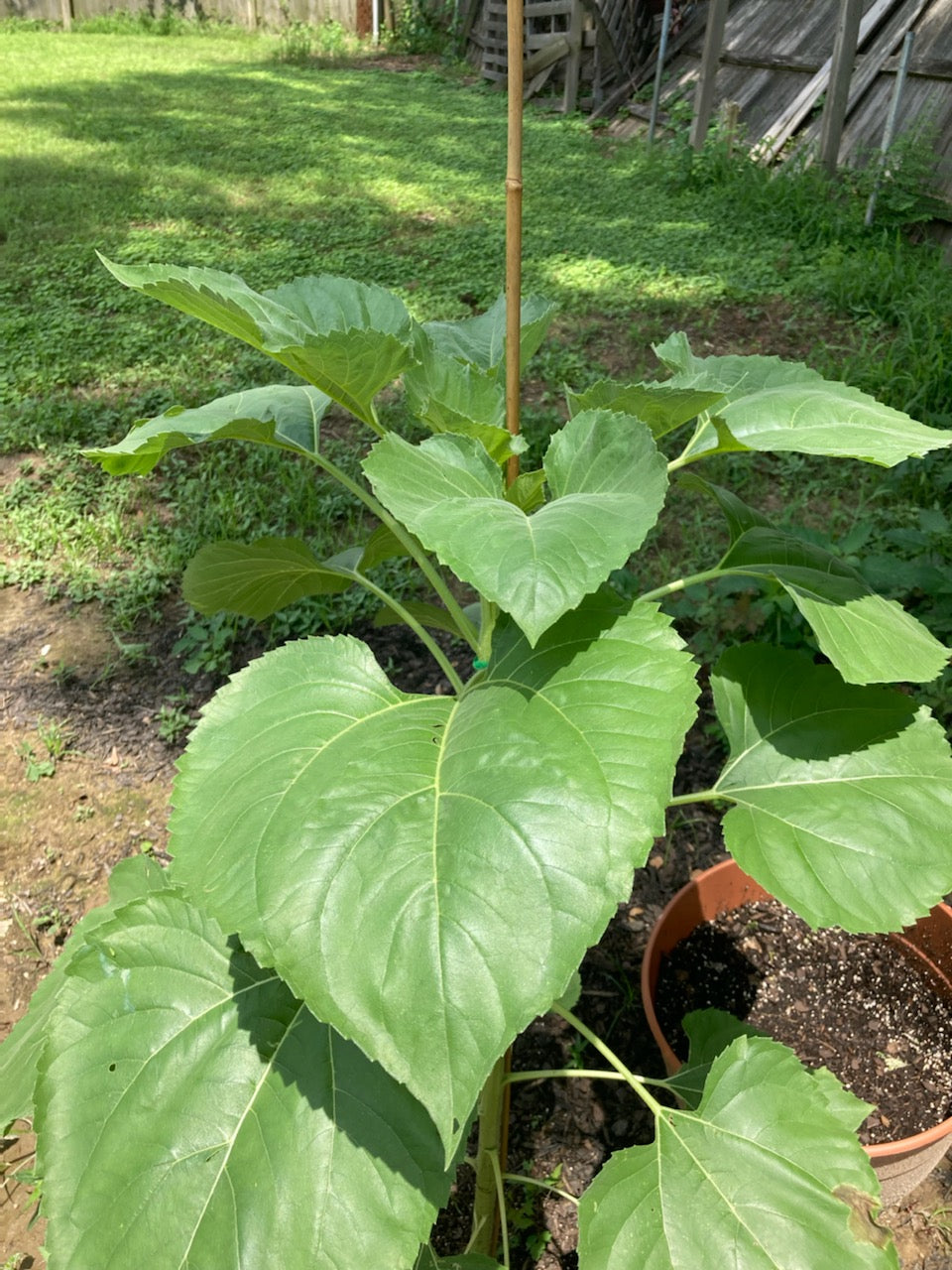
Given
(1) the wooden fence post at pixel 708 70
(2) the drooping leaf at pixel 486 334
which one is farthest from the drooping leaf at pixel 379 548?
(1) the wooden fence post at pixel 708 70

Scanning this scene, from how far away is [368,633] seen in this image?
2.51m

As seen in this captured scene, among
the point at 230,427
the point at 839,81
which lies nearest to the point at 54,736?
the point at 230,427

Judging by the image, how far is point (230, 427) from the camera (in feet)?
3.76

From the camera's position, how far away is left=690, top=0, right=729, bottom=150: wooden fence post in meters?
5.15

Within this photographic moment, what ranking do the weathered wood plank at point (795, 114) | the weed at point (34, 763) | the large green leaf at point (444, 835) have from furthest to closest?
the weathered wood plank at point (795, 114)
the weed at point (34, 763)
the large green leaf at point (444, 835)

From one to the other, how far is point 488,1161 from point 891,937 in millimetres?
889

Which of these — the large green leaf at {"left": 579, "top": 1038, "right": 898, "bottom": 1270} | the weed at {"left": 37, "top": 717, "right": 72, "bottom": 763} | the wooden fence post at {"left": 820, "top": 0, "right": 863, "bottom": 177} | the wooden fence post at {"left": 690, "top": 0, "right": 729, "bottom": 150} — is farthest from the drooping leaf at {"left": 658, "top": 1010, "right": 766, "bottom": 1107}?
the wooden fence post at {"left": 690, "top": 0, "right": 729, "bottom": 150}

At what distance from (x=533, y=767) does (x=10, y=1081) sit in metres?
0.83

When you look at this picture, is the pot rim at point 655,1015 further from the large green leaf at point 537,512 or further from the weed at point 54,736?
the weed at point 54,736

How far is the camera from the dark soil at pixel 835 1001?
1508mm

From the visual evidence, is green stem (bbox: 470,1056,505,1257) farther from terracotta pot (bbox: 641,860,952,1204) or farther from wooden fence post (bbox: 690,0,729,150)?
wooden fence post (bbox: 690,0,729,150)

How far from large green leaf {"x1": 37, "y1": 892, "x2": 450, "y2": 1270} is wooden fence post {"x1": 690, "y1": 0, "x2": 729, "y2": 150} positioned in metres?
5.68

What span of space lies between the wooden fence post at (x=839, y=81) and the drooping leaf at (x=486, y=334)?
408cm

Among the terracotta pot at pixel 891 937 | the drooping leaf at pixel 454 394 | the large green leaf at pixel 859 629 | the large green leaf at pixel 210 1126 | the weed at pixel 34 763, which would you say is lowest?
the weed at pixel 34 763
